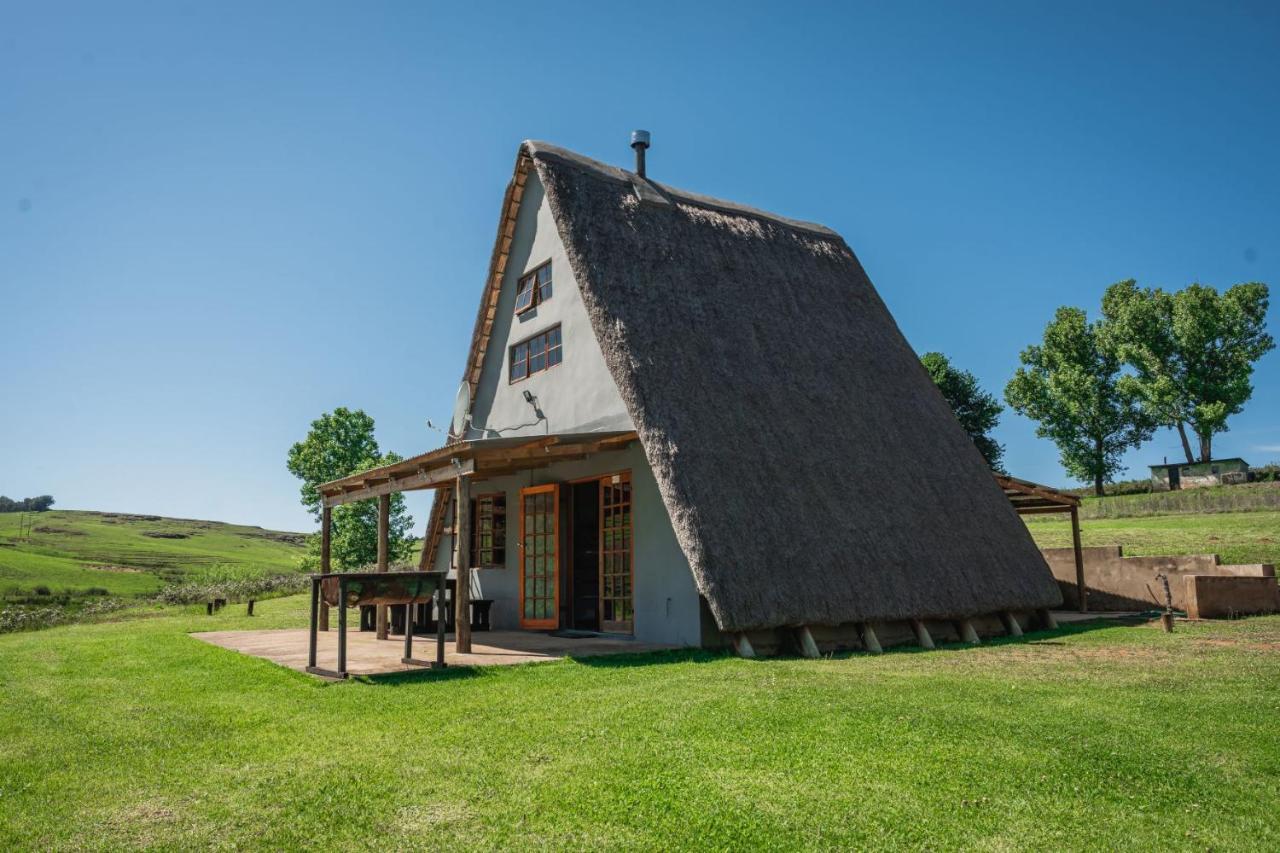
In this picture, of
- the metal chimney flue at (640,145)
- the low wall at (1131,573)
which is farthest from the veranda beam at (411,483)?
the low wall at (1131,573)

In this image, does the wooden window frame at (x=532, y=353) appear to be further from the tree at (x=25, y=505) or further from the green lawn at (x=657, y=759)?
the tree at (x=25, y=505)

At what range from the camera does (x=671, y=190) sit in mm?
12523

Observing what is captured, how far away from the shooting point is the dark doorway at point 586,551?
1205 centimetres

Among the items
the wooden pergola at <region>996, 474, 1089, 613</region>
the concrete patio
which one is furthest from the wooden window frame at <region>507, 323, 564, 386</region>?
the wooden pergola at <region>996, 474, 1089, 613</region>

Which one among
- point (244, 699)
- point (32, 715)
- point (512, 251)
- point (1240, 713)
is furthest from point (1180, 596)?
point (32, 715)

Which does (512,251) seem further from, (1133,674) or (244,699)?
(1133,674)

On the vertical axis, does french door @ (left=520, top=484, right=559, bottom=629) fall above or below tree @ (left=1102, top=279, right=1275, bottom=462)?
below

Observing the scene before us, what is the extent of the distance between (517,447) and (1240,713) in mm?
6471

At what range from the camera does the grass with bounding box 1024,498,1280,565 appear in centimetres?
1750

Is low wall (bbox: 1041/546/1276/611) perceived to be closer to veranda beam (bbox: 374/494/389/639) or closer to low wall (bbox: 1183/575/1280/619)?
low wall (bbox: 1183/575/1280/619)

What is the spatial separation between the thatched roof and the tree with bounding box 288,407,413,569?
25.6m

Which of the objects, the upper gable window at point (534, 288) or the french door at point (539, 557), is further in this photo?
the upper gable window at point (534, 288)

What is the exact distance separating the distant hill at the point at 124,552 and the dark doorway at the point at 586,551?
Result: 976 inches

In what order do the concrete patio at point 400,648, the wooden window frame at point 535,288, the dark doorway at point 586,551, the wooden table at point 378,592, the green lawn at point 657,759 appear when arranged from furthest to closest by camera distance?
the dark doorway at point 586,551
the wooden window frame at point 535,288
the concrete patio at point 400,648
the wooden table at point 378,592
the green lawn at point 657,759
